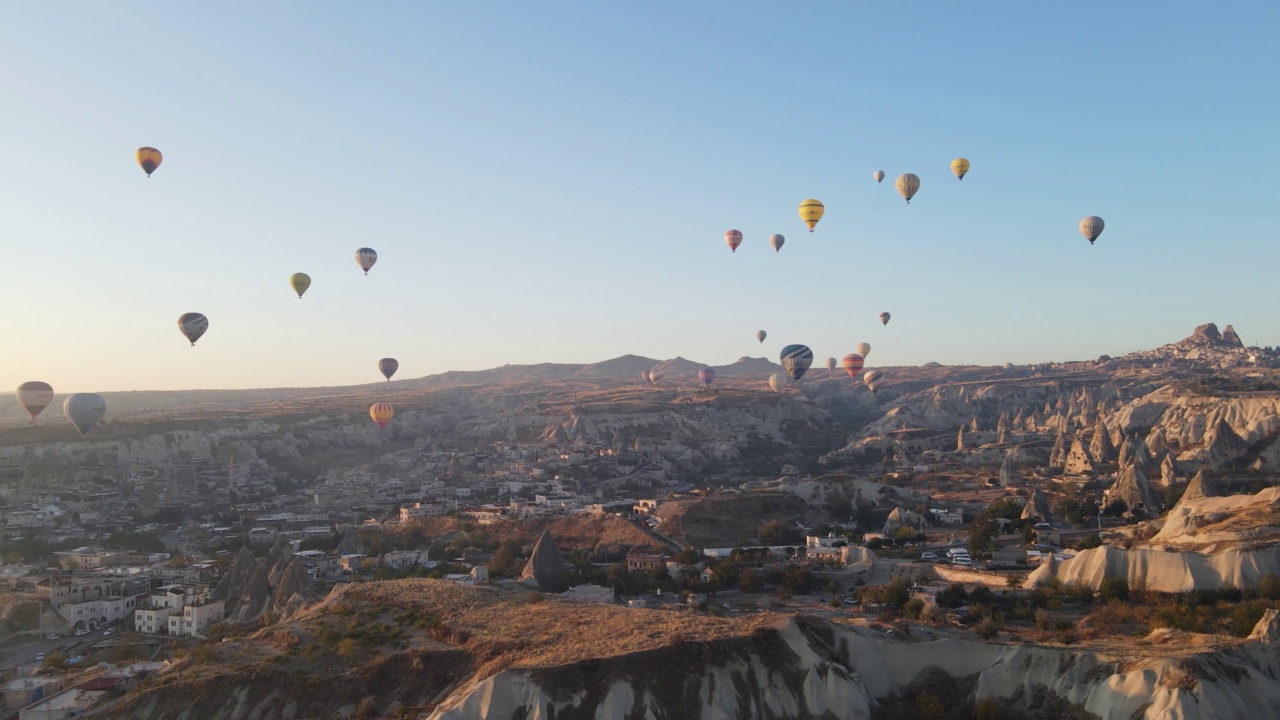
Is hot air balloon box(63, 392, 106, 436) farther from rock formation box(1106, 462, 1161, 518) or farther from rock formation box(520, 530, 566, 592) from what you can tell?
rock formation box(1106, 462, 1161, 518)

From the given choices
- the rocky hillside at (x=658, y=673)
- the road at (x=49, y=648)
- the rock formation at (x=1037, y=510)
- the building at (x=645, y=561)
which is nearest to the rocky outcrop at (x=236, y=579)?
the road at (x=49, y=648)

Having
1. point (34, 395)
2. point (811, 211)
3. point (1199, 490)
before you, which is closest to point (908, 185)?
point (811, 211)

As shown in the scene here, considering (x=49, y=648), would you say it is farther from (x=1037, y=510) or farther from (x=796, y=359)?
(x=796, y=359)

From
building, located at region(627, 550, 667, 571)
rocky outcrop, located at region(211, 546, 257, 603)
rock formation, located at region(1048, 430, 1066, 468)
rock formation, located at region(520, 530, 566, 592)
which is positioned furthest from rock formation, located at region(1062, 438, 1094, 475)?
rocky outcrop, located at region(211, 546, 257, 603)

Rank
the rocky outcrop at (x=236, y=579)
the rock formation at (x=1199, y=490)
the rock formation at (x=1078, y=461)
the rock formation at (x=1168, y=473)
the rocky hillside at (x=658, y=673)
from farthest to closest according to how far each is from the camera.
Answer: the rock formation at (x=1078, y=461) < the rock formation at (x=1168, y=473) < the rock formation at (x=1199, y=490) < the rocky outcrop at (x=236, y=579) < the rocky hillside at (x=658, y=673)

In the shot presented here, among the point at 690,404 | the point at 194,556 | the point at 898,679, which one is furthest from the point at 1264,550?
the point at 690,404

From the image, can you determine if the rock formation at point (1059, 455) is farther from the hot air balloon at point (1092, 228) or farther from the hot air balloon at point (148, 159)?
the hot air balloon at point (148, 159)

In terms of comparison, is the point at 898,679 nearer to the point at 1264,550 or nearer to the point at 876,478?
the point at 1264,550
